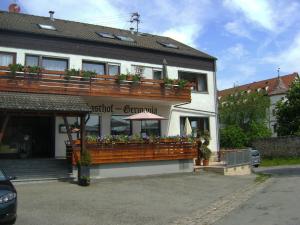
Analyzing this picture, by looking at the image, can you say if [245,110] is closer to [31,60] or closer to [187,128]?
[187,128]

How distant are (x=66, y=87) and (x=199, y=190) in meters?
7.80

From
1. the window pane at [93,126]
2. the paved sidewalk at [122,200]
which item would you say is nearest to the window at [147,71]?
the window pane at [93,126]

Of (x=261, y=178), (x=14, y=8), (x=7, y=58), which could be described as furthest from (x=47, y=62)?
(x=261, y=178)

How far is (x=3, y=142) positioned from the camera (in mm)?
22188

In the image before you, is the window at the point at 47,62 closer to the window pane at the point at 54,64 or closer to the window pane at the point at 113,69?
the window pane at the point at 54,64

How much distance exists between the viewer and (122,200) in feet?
48.6

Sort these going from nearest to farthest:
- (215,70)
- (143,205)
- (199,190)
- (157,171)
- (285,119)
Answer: (143,205) < (199,190) < (157,171) < (215,70) < (285,119)

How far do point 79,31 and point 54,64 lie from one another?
3.87 metres

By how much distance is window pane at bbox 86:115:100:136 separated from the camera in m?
25.1

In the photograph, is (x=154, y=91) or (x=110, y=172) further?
(x=154, y=91)

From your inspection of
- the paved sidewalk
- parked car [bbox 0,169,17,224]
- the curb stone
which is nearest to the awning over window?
the paved sidewalk

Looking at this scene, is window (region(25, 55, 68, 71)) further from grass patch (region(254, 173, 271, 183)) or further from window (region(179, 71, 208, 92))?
grass patch (region(254, 173, 271, 183))

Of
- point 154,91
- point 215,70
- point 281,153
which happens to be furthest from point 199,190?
point 281,153

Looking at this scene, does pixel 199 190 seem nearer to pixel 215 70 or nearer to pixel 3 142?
pixel 3 142
